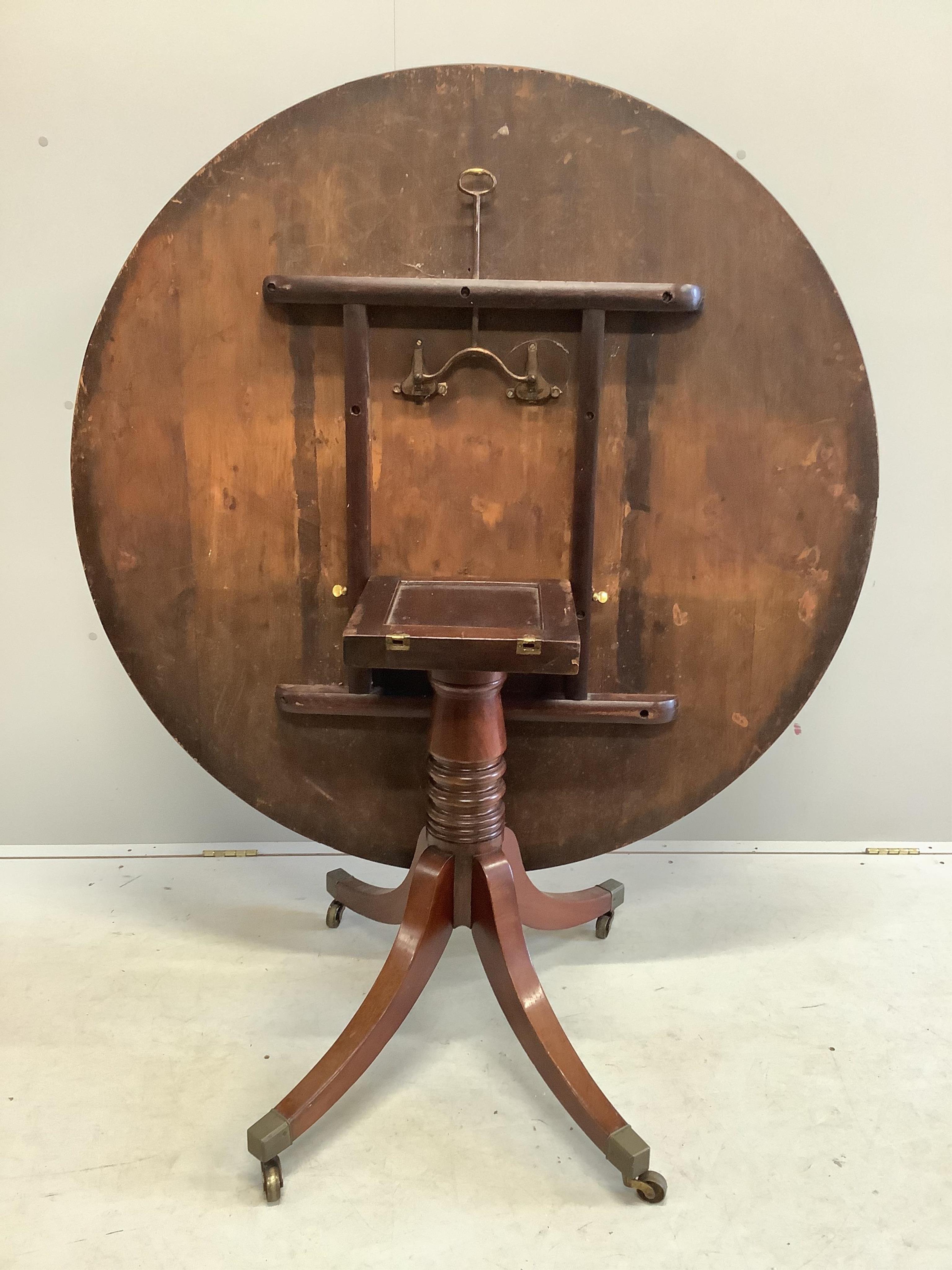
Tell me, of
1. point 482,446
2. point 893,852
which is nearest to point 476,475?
point 482,446

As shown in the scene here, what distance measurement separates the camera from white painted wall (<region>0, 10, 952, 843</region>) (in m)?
1.70

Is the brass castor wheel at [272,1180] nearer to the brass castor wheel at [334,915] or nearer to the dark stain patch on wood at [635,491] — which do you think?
the brass castor wheel at [334,915]

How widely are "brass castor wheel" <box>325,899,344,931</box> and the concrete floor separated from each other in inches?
1.5

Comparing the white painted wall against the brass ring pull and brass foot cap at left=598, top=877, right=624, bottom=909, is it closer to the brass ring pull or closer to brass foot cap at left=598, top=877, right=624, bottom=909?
the brass ring pull

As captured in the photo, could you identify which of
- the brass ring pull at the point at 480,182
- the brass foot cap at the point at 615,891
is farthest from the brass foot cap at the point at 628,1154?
the brass ring pull at the point at 480,182

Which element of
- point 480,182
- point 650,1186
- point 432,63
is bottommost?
point 650,1186

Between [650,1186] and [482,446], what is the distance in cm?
114

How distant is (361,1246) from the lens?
3.92ft

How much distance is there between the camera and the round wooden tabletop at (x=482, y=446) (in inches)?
53.6

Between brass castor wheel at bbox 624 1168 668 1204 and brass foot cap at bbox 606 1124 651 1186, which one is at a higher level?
brass foot cap at bbox 606 1124 651 1186

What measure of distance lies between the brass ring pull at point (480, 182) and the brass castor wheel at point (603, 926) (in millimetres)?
1379

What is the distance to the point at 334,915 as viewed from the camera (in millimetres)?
1857

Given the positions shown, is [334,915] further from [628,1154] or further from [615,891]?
[628,1154]

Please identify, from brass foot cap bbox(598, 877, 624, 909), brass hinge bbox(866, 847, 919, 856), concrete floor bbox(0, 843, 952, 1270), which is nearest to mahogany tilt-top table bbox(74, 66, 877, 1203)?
concrete floor bbox(0, 843, 952, 1270)
